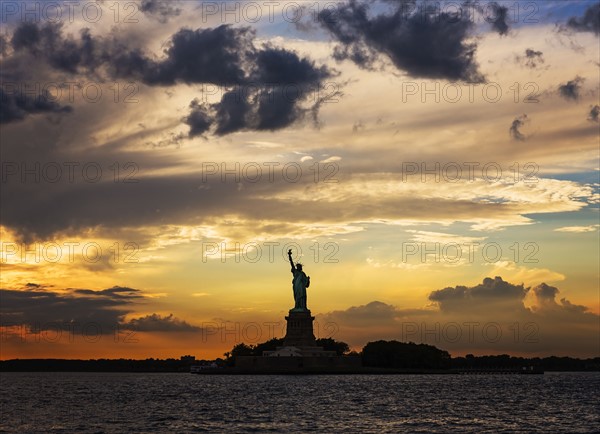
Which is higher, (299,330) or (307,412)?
(299,330)

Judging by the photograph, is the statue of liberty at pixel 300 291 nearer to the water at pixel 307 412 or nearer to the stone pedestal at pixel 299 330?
the stone pedestal at pixel 299 330

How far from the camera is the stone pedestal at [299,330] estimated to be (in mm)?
144875

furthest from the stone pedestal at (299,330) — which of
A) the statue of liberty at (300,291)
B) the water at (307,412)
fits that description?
the water at (307,412)

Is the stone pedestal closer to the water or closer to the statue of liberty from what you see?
the statue of liberty

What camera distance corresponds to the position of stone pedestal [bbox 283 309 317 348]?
5704 inches

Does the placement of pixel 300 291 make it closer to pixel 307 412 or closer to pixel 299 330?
pixel 299 330

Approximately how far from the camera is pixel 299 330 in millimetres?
145125

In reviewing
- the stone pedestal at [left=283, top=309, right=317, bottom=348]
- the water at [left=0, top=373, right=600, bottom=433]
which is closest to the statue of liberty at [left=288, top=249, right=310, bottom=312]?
the stone pedestal at [left=283, top=309, right=317, bottom=348]

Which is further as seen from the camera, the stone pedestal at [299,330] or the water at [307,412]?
the stone pedestal at [299,330]

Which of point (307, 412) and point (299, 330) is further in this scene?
point (299, 330)

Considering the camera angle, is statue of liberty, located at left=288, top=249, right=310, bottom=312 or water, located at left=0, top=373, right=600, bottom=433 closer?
water, located at left=0, top=373, right=600, bottom=433

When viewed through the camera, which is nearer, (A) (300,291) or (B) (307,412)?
(B) (307,412)

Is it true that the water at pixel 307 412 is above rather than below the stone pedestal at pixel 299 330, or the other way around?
below

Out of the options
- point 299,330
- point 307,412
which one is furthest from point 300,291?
point 307,412
